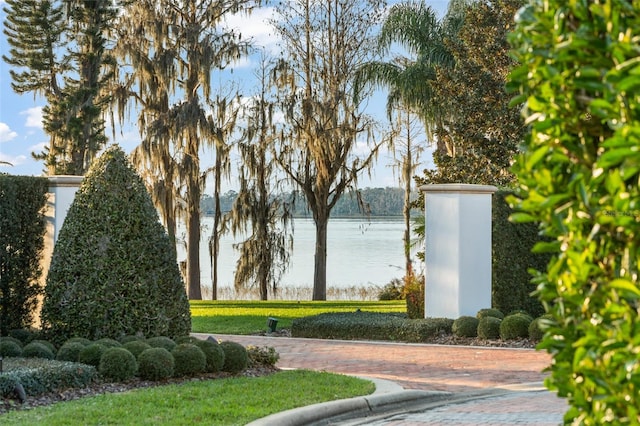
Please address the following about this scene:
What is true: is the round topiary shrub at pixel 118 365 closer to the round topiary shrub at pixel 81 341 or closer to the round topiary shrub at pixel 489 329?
the round topiary shrub at pixel 81 341

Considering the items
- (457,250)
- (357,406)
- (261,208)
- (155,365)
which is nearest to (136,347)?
(155,365)

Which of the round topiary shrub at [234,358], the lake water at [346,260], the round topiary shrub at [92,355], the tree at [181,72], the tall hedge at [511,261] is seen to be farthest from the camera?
the lake water at [346,260]

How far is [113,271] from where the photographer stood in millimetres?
11172

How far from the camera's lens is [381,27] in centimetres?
2931

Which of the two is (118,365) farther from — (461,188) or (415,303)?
(461,188)

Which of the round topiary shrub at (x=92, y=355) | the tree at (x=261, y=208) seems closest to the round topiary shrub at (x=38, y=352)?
the round topiary shrub at (x=92, y=355)

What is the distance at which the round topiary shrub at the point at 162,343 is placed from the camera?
34.7 feet

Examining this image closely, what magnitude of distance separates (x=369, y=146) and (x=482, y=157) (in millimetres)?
5287

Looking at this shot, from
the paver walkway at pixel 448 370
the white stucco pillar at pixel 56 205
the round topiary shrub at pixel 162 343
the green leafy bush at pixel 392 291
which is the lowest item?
the green leafy bush at pixel 392 291

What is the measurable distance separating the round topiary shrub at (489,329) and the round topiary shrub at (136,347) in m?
6.12

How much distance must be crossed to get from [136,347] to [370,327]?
5.83 metres

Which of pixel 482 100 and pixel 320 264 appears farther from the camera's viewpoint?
pixel 320 264

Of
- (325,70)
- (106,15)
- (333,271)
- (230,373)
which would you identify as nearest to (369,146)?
(325,70)

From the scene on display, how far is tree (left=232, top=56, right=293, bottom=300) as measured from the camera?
29.2 metres
